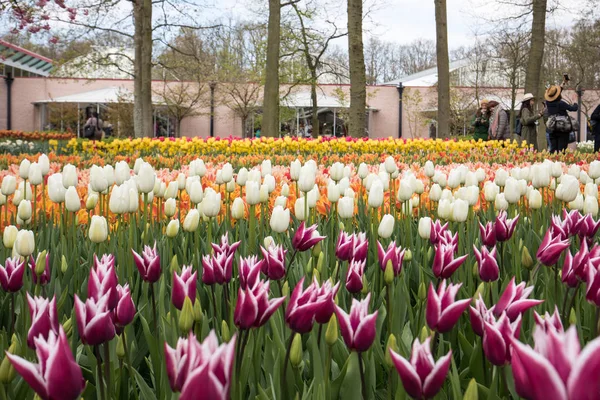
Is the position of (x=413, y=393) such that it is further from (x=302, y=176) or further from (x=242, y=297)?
(x=302, y=176)

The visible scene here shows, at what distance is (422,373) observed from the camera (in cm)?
86

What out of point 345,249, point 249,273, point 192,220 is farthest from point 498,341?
point 192,220

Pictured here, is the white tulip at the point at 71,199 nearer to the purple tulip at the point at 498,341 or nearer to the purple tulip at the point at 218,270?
the purple tulip at the point at 218,270

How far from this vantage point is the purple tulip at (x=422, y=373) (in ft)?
2.76

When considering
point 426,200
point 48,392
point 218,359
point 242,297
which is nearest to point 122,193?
point 242,297

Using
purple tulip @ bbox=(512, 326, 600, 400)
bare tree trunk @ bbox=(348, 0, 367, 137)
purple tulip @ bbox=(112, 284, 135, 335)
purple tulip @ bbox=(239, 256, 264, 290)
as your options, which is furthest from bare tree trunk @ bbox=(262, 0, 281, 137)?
purple tulip @ bbox=(512, 326, 600, 400)

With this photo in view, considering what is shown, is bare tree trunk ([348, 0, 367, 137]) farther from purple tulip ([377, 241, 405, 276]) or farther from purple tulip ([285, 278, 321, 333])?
purple tulip ([285, 278, 321, 333])

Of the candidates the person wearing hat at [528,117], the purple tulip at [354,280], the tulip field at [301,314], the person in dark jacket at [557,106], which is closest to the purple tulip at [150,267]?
the tulip field at [301,314]

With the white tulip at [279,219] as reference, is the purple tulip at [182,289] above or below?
below

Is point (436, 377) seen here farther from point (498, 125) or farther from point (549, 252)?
point (498, 125)

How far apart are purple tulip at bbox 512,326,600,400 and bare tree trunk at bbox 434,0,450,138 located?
46.4 feet

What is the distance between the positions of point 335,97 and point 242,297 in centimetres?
3392

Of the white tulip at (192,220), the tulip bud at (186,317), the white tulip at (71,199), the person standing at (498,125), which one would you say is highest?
the person standing at (498,125)

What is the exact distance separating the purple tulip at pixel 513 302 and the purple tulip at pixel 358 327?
27 cm
